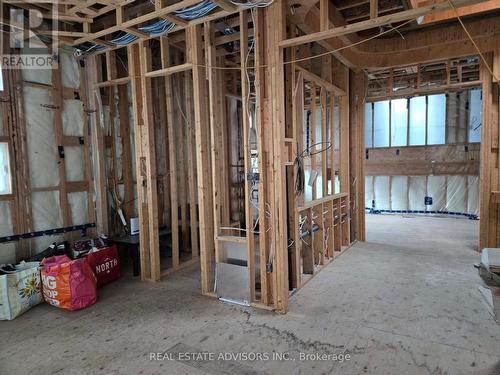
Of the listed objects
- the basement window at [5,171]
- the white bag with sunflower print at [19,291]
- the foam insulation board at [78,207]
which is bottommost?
the white bag with sunflower print at [19,291]

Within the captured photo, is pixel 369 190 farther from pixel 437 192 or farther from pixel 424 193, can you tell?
pixel 437 192

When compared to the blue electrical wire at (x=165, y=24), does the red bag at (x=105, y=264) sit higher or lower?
lower

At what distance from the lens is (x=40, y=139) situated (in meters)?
4.00

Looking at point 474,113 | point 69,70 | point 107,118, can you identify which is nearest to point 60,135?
point 107,118

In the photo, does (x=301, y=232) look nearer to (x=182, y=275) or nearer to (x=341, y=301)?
(x=341, y=301)

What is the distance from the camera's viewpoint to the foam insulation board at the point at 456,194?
844 centimetres

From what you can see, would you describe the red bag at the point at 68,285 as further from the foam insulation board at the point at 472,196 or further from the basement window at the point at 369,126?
the foam insulation board at the point at 472,196

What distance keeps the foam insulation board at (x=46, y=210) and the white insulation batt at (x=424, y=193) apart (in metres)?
8.17

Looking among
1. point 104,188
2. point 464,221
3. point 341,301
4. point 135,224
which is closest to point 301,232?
point 341,301

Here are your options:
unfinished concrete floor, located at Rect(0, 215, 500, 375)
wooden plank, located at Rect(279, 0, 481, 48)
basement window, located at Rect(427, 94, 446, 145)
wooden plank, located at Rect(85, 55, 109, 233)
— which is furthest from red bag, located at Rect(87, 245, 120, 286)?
basement window, located at Rect(427, 94, 446, 145)

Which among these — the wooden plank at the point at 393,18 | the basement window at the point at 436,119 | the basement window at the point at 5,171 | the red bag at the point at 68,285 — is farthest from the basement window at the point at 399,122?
the basement window at the point at 5,171

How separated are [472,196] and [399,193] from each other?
172 cm

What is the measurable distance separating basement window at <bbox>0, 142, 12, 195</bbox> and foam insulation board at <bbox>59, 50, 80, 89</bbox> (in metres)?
1.11

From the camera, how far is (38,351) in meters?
2.59
